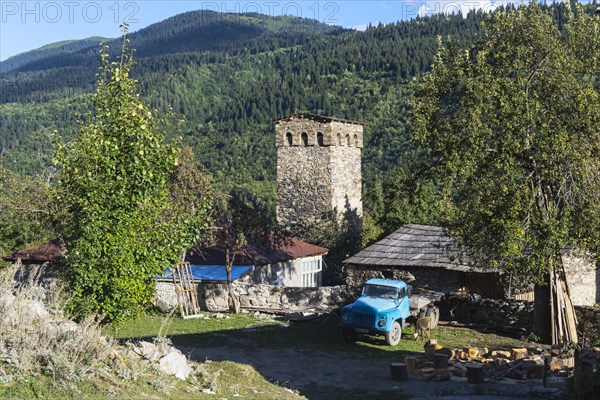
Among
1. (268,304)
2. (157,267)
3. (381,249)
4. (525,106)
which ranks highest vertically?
(525,106)

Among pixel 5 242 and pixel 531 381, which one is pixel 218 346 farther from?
pixel 5 242

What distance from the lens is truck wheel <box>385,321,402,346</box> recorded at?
68.3 feet

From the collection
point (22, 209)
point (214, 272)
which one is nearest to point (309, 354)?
point (214, 272)

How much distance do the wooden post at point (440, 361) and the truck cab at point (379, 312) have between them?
11.9 feet

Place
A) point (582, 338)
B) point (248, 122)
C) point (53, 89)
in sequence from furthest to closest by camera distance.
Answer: point (53, 89)
point (248, 122)
point (582, 338)

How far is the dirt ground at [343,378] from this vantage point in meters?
15.0

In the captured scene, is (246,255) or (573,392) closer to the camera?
(573,392)

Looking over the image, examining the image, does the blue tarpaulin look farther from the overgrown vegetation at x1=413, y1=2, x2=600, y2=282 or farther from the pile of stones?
the pile of stones

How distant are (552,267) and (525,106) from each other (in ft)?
15.2

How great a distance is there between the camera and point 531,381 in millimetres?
15766

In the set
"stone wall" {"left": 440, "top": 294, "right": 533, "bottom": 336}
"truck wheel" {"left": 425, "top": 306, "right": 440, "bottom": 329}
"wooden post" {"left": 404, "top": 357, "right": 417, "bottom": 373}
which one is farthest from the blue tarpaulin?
"wooden post" {"left": 404, "top": 357, "right": 417, "bottom": 373}

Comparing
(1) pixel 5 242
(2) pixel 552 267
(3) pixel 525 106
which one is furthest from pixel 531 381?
(1) pixel 5 242

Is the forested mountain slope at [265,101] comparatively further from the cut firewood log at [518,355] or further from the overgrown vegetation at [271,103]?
the cut firewood log at [518,355]

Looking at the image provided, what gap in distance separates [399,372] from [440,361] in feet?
3.87
